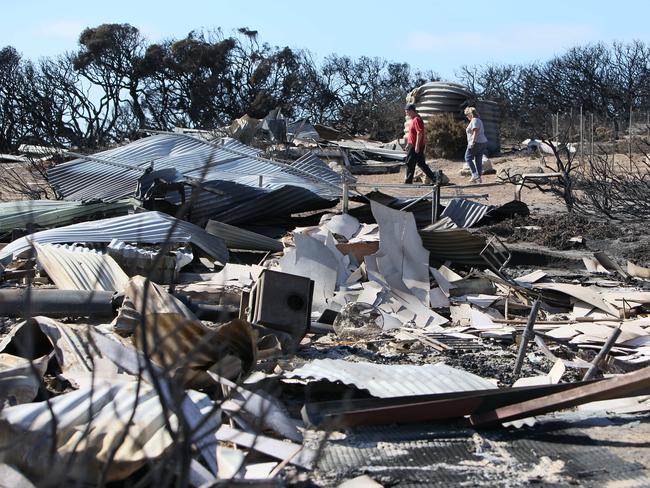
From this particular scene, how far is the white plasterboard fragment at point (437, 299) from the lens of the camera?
744 cm

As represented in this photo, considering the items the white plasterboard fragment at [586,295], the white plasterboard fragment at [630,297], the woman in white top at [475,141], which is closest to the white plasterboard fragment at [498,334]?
the white plasterboard fragment at [586,295]

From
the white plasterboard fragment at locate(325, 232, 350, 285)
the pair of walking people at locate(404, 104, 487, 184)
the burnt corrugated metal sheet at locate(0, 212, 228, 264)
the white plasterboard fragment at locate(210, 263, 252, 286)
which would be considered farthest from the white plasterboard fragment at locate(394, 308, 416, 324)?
the pair of walking people at locate(404, 104, 487, 184)

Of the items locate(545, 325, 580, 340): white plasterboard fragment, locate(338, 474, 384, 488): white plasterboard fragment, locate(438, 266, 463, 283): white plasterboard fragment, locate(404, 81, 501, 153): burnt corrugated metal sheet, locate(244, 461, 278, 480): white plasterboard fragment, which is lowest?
locate(545, 325, 580, 340): white plasterboard fragment

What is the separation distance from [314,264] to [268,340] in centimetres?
239

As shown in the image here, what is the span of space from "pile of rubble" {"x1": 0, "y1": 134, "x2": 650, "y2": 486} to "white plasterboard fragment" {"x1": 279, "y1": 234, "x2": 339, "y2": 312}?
0.06 feet

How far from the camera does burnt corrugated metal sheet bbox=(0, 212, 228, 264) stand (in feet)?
28.2

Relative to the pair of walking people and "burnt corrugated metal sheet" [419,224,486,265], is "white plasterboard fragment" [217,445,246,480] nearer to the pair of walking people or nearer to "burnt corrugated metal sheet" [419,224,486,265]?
"burnt corrugated metal sheet" [419,224,486,265]

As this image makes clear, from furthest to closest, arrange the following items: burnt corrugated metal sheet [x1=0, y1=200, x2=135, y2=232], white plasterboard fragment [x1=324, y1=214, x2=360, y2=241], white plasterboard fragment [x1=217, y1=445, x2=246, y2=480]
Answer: burnt corrugated metal sheet [x1=0, y1=200, x2=135, y2=232], white plasterboard fragment [x1=324, y1=214, x2=360, y2=241], white plasterboard fragment [x1=217, y1=445, x2=246, y2=480]

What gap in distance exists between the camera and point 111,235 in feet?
29.1

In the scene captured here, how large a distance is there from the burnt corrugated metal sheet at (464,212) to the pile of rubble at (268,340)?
0.11 ft

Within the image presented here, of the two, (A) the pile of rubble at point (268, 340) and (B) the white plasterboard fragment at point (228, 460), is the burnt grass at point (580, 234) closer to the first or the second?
(A) the pile of rubble at point (268, 340)

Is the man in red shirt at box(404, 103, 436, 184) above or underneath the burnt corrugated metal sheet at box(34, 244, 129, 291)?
above

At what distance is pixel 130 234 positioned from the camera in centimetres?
889

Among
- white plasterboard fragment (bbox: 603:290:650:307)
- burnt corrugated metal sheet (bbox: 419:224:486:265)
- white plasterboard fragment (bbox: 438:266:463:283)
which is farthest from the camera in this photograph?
burnt corrugated metal sheet (bbox: 419:224:486:265)
